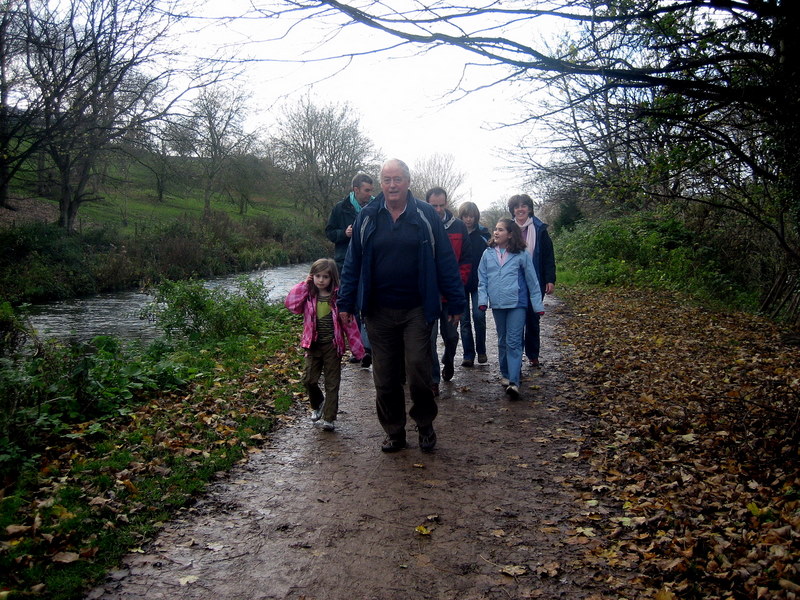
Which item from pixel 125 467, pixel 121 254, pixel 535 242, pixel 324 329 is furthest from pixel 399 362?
pixel 121 254

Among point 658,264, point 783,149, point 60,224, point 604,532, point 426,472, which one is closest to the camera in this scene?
point 604,532

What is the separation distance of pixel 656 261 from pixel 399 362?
15.1 meters

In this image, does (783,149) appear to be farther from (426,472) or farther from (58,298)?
(58,298)

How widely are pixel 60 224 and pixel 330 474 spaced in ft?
74.5

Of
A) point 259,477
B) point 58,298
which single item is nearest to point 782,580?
point 259,477

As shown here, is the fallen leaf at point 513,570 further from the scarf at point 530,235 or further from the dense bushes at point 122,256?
the dense bushes at point 122,256

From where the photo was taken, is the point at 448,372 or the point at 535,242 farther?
the point at 535,242

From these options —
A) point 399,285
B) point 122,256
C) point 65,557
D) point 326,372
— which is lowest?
Answer: point 65,557

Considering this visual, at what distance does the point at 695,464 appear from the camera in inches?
186

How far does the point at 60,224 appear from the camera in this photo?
23.2 m

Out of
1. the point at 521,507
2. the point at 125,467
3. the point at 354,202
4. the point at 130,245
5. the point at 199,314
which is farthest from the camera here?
the point at 130,245

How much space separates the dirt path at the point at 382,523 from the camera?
131 inches

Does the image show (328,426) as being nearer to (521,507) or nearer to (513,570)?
(521,507)

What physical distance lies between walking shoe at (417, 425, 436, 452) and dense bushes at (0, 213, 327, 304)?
9584 millimetres
